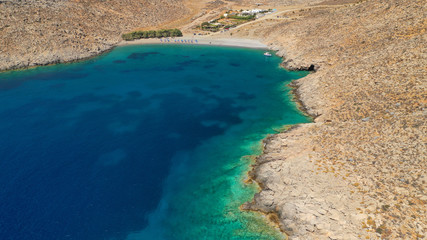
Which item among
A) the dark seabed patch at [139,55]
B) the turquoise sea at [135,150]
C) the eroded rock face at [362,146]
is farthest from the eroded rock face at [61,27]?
the eroded rock face at [362,146]

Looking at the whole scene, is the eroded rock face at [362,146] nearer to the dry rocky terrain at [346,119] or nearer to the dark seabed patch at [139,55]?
the dry rocky terrain at [346,119]

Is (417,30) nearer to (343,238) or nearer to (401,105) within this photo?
(401,105)

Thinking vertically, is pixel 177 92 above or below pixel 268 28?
below

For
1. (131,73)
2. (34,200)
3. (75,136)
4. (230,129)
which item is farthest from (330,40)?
(34,200)

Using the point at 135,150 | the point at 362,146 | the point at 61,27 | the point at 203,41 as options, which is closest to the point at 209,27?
the point at 203,41

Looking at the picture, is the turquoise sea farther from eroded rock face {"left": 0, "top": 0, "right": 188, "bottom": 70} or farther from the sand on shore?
the sand on shore

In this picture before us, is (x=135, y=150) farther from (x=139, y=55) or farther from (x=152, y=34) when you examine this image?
(x=152, y=34)
